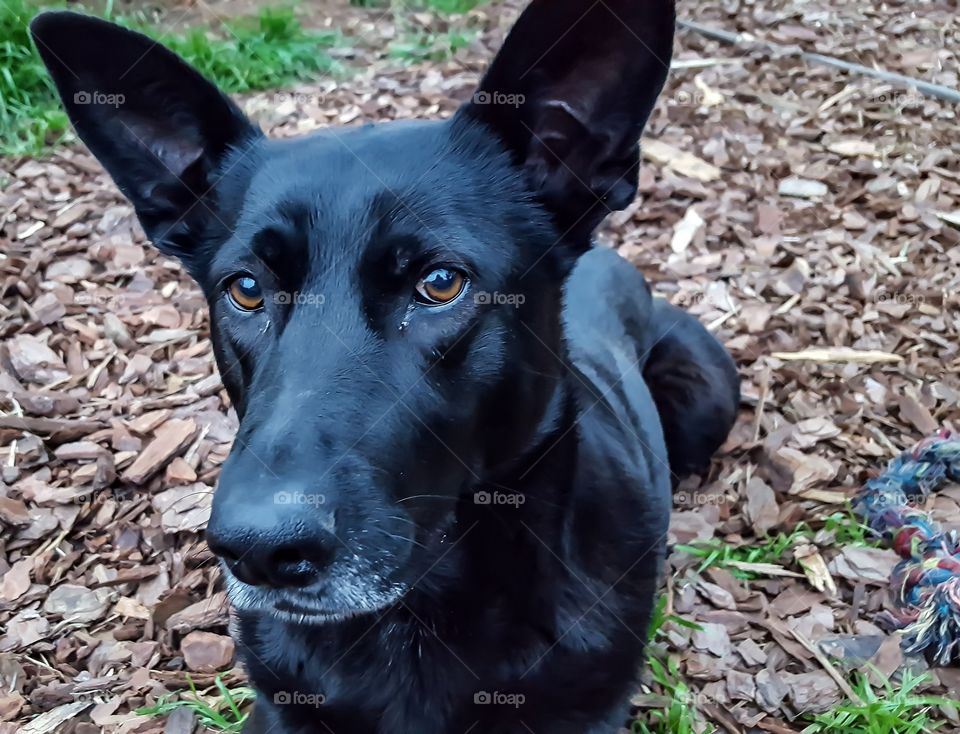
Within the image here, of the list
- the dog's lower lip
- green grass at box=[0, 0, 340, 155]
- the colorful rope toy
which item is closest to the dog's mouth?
the dog's lower lip

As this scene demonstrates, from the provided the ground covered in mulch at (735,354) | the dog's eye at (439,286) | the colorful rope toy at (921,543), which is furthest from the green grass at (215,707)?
the colorful rope toy at (921,543)

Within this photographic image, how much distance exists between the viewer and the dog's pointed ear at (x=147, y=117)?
1.96 meters

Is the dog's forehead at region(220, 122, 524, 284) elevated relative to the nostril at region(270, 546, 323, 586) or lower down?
elevated

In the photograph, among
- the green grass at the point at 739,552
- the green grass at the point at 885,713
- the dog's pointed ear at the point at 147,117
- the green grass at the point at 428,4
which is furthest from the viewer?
the green grass at the point at 428,4

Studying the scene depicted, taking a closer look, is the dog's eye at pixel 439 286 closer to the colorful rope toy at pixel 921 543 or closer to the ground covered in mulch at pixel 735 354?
the ground covered in mulch at pixel 735 354

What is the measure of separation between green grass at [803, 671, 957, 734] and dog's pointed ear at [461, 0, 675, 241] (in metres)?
1.45

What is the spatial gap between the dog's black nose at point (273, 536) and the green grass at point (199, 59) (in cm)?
415

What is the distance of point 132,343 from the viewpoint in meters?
3.81

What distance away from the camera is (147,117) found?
6.98 feet

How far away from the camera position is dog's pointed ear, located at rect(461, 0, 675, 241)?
1829mm

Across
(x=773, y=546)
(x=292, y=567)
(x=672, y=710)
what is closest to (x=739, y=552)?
(x=773, y=546)

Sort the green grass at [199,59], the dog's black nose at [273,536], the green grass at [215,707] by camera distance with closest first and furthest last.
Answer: the dog's black nose at [273,536] → the green grass at [215,707] → the green grass at [199,59]

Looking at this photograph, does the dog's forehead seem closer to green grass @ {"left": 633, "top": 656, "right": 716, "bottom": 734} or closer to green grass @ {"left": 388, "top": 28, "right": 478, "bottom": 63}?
green grass @ {"left": 633, "top": 656, "right": 716, "bottom": 734}

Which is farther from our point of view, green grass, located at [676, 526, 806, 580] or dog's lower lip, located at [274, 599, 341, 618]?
green grass, located at [676, 526, 806, 580]
